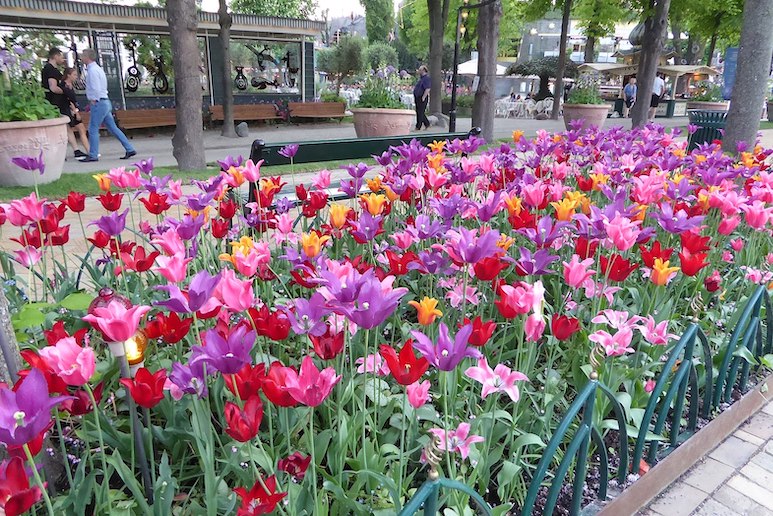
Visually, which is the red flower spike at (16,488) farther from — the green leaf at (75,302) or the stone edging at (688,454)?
the stone edging at (688,454)

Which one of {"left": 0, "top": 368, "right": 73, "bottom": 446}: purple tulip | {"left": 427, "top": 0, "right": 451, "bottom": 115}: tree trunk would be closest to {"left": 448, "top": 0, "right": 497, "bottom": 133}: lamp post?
{"left": 427, "top": 0, "right": 451, "bottom": 115}: tree trunk

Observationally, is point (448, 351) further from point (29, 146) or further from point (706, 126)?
point (706, 126)

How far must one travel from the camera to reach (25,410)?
95cm

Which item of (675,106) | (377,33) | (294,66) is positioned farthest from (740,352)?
(377,33)

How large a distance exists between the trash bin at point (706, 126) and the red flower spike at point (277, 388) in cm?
972

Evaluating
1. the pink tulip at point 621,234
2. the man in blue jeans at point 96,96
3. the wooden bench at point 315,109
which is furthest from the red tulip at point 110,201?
the wooden bench at point 315,109

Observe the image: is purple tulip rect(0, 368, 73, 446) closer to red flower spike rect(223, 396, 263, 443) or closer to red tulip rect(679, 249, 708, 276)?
red flower spike rect(223, 396, 263, 443)

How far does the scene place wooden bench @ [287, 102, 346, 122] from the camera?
1825 centimetres

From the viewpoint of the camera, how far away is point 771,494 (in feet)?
7.48

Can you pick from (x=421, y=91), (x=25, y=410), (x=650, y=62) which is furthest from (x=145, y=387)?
(x=421, y=91)

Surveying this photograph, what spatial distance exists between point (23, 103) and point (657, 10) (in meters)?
13.1

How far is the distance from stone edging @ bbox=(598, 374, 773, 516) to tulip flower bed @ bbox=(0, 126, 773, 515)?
227mm

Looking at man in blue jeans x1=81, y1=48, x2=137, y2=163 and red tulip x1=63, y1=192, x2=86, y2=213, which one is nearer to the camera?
red tulip x1=63, y1=192, x2=86, y2=213

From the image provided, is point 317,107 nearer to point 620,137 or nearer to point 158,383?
point 620,137
